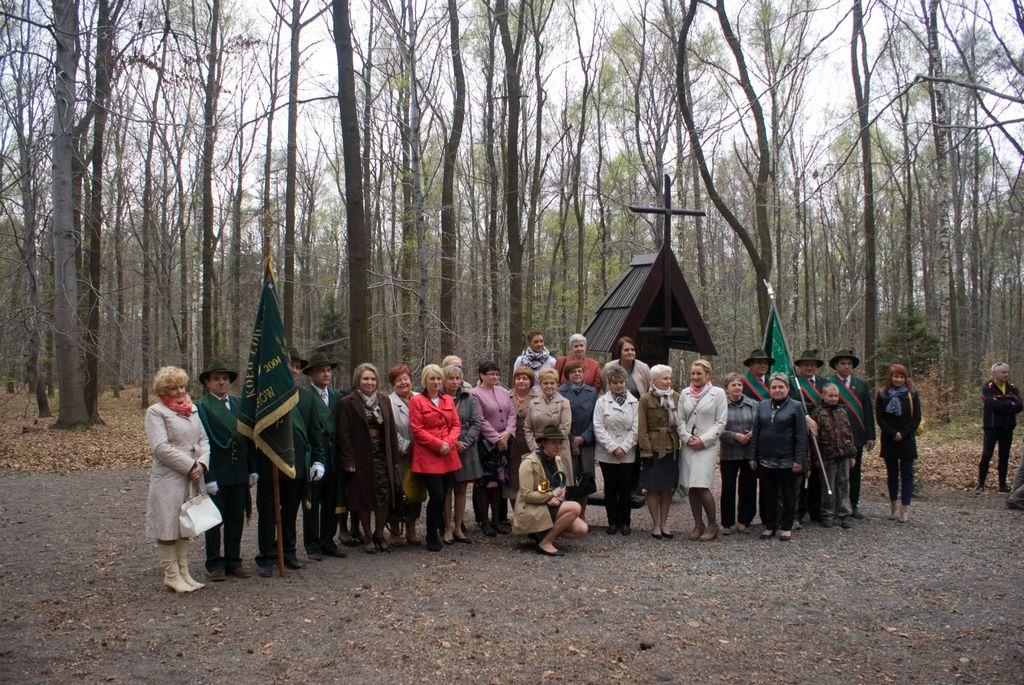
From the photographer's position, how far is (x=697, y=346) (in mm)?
9047

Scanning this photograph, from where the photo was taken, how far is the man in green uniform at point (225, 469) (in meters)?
5.72

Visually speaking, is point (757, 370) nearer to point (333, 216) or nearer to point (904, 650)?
point (904, 650)

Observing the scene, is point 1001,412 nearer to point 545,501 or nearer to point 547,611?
point 545,501

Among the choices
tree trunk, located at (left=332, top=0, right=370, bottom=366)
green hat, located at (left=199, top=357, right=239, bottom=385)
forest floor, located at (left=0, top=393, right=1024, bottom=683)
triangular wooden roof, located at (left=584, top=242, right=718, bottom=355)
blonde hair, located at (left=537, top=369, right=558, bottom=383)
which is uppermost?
tree trunk, located at (left=332, top=0, right=370, bottom=366)

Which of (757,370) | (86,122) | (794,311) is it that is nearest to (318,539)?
(757,370)

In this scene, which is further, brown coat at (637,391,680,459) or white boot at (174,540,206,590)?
brown coat at (637,391,680,459)

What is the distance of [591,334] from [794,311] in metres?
17.4

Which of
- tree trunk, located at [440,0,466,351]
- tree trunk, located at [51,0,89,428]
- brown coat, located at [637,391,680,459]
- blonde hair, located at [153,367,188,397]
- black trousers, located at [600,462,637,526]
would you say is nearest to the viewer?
blonde hair, located at [153,367,188,397]

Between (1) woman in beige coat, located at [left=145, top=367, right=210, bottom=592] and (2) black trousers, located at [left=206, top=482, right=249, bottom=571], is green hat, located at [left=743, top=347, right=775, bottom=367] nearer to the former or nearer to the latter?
(2) black trousers, located at [left=206, top=482, right=249, bottom=571]

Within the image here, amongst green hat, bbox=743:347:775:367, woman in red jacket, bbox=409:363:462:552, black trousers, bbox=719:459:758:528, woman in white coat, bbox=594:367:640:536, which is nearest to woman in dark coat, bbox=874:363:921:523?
green hat, bbox=743:347:775:367

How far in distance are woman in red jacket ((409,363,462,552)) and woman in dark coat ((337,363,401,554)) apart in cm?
24

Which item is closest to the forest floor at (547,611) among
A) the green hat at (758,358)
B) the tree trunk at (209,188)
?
the green hat at (758,358)

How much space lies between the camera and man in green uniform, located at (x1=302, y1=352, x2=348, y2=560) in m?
6.46

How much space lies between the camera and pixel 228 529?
582 centimetres
